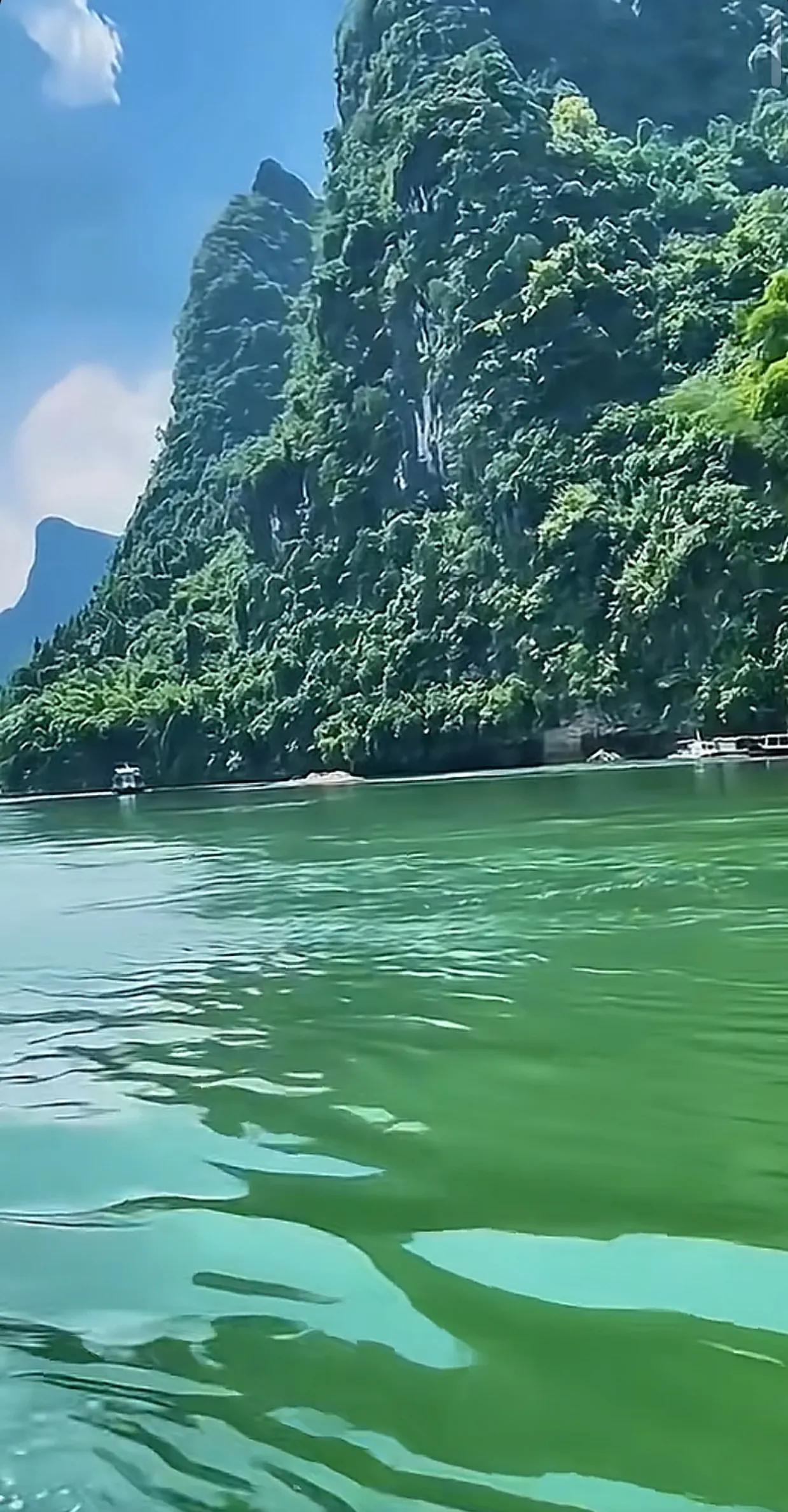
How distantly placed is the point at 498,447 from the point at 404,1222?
196ft

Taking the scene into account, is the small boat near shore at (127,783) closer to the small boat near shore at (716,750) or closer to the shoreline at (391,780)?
the shoreline at (391,780)

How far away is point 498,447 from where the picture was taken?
2398 inches

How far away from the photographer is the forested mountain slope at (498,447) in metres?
47.0

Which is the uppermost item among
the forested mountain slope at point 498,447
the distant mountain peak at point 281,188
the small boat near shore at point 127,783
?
the distant mountain peak at point 281,188

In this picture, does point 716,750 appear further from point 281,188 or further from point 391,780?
point 281,188

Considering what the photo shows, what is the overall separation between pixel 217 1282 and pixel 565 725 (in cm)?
4869

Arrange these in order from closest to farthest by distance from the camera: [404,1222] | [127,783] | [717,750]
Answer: [404,1222]
[717,750]
[127,783]

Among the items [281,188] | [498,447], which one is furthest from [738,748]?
[281,188]

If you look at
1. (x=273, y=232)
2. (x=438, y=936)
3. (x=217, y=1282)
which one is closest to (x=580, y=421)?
(x=438, y=936)

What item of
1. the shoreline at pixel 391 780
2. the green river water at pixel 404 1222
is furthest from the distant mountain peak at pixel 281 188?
the green river water at pixel 404 1222

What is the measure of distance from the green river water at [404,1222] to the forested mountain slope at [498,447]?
35.1 meters

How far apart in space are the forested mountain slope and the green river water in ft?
115

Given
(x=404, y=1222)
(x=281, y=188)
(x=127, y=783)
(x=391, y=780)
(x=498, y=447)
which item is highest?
(x=281, y=188)

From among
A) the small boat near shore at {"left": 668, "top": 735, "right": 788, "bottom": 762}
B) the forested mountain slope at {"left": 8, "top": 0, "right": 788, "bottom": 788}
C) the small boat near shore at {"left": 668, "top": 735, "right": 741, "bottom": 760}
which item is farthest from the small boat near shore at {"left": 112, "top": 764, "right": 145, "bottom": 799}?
the small boat near shore at {"left": 668, "top": 735, "right": 788, "bottom": 762}
